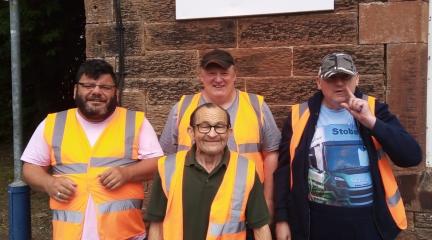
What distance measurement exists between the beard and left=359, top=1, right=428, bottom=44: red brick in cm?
193

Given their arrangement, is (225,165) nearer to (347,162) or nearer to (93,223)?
(347,162)

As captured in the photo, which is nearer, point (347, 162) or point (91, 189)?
point (347, 162)

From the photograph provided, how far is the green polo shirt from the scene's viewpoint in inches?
99.7

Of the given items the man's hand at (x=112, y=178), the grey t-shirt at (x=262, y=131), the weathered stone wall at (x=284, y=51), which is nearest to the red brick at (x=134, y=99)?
the weathered stone wall at (x=284, y=51)

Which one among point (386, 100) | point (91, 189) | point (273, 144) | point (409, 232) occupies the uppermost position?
point (386, 100)

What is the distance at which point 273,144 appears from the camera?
3154 millimetres

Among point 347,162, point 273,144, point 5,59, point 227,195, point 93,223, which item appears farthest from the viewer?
point 5,59

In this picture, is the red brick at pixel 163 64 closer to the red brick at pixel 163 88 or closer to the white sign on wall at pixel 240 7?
the red brick at pixel 163 88

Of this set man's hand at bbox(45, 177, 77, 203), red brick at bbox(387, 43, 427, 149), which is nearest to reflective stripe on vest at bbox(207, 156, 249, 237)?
man's hand at bbox(45, 177, 77, 203)

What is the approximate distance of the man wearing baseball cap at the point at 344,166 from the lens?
2.72 m

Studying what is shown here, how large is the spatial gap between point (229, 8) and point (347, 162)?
178 centimetres

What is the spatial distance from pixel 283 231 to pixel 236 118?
0.72 m

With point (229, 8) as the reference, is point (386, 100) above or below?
below

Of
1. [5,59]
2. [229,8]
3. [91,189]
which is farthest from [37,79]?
[91,189]
